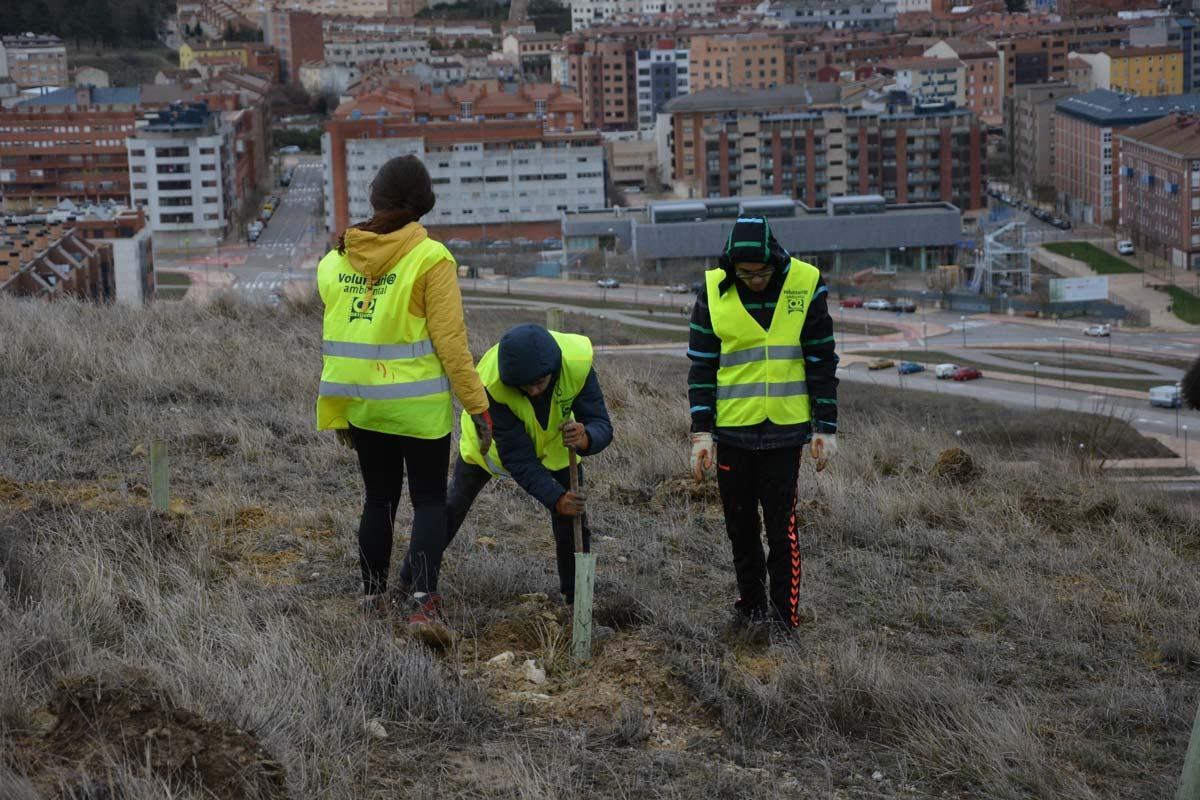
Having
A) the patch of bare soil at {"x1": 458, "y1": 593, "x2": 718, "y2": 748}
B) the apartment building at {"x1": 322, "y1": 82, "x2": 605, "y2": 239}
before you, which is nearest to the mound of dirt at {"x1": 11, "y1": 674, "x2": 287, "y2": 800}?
the patch of bare soil at {"x1": 458, "y1": 593, "x2": 718, "y2": 748}

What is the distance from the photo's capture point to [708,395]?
4188 millimetres

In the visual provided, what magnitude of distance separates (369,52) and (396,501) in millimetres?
102369

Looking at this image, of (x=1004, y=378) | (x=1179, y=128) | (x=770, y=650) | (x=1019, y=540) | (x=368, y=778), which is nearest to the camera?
(x=368, y=778)

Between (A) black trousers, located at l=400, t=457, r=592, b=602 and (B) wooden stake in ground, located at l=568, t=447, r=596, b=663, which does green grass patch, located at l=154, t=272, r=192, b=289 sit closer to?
(A) black trousers, located at l=400, t=457, r=592, b=602

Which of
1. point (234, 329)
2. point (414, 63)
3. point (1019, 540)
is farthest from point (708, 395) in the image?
point (414, 63)

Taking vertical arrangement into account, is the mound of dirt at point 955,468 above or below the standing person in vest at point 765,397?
below

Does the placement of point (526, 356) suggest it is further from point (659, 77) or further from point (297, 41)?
point (297, 41)

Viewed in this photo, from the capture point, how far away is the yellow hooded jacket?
3877 millimetres

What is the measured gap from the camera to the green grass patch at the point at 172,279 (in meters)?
50.5

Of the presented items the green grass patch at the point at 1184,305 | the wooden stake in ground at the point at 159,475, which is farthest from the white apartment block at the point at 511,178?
the wooden stake in ground at the point at 159,475

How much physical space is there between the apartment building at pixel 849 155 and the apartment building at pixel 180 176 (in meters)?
17.9

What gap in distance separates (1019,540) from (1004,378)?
27123 mm

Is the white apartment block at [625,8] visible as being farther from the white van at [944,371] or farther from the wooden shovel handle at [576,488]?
the wooden shovel handle at [576,488]

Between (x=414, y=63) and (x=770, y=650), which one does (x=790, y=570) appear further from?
(x=414, y=63)
